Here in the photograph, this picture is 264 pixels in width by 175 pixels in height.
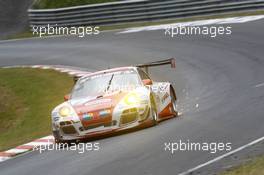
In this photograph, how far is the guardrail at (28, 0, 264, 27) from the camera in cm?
2848

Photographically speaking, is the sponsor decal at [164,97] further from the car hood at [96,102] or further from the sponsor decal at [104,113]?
the sponsor decal at [104,113]

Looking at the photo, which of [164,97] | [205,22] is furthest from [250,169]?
[205,22]

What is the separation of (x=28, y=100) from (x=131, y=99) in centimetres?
877

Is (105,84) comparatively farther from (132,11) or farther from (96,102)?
(132,11)

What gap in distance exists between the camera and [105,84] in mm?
12297

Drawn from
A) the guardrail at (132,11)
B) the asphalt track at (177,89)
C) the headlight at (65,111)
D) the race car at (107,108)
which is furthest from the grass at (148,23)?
the headlight at (65,111)

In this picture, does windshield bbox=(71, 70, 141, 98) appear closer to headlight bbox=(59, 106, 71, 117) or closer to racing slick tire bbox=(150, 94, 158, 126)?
racing slick tire bbox=(150, 94, 158, 126)

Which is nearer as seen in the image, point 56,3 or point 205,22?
point 205,22

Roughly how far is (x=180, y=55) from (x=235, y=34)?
2.53 meters

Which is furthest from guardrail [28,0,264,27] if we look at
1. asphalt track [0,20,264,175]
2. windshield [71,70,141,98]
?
windshield [71,70,141,98]

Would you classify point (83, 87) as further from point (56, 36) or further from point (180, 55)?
point (56, 36)

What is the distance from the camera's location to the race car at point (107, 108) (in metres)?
11.2

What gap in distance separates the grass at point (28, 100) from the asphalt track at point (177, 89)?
179 cm

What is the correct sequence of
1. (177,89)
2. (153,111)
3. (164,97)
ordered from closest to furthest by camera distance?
(153,111)
(164,97)
(177,89)
